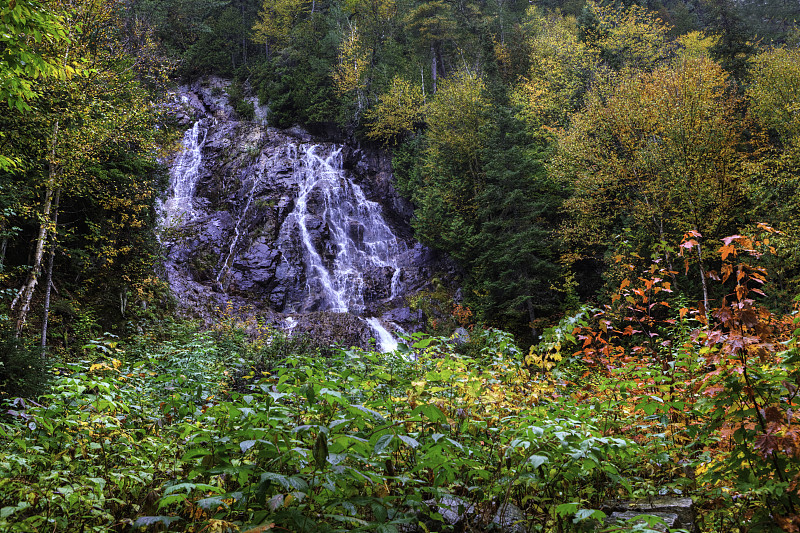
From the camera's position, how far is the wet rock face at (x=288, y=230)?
18234 millimetres

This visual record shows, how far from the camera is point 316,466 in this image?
6.02 feet

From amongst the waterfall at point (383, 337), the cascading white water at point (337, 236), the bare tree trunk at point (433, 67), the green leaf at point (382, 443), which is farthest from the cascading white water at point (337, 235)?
the green leaf at point (382, 443)

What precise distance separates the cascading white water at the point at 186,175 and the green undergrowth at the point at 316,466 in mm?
19404

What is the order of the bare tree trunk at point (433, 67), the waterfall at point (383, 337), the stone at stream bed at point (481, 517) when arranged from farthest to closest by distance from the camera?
the bare tree trunk at point (433, 67), the waterfall at point (383, 337), the stone at stream bed at point (481, 517)

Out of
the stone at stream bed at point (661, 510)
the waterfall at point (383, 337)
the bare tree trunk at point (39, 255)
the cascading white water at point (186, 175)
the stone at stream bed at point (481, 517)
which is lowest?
the waterfall at point (383, 337)

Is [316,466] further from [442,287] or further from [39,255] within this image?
[442,287]

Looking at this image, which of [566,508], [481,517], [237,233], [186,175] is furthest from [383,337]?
[186,175]

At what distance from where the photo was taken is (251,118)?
1130 inches

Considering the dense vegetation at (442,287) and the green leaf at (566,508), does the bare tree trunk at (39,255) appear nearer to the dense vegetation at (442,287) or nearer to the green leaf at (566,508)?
the dense vegetation at (442,287)

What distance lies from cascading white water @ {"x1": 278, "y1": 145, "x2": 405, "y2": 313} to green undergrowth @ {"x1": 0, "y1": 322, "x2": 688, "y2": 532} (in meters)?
15.3

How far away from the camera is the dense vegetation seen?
6.97ft

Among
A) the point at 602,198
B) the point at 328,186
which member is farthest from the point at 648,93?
the point at 328,186

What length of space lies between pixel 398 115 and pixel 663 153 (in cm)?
1559

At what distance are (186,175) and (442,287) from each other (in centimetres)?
1580
